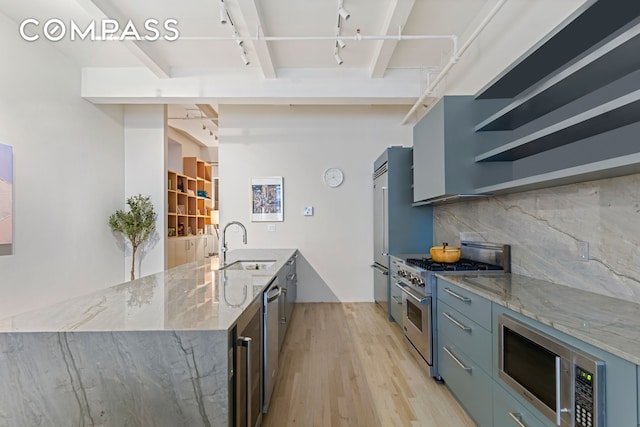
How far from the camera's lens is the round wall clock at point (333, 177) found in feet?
17.3

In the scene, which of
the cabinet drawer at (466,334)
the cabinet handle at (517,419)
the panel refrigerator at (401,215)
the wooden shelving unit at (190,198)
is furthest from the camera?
the wooden shelving unit at (190,198)

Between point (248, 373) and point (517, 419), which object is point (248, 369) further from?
point (517, 419)

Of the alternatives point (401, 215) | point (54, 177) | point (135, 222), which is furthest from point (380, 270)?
point (54, 177)

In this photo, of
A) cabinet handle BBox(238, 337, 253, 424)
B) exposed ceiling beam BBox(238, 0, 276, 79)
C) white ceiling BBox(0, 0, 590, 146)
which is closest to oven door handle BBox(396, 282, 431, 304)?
cabinet handle BBox(238, 337, 253, 424)

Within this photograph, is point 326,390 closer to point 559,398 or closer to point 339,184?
point 559,398

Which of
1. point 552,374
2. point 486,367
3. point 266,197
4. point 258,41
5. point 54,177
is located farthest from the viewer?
point 266,197

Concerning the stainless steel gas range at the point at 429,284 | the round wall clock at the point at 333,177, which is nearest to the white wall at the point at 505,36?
the stainless steel gas range at the point at 429,284

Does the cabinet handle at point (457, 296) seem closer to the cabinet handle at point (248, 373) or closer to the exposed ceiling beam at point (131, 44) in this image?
the cabinet handle at point (248, 373)

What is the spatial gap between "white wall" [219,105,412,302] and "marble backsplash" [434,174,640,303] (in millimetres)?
2572

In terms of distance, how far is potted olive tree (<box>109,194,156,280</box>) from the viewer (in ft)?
16.2

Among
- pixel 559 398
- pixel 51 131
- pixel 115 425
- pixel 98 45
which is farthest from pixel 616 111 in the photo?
pixel 51 131

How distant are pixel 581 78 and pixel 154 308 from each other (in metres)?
2.34

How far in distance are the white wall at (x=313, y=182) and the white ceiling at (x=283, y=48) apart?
0.87 meters

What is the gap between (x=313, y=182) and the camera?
529cm
